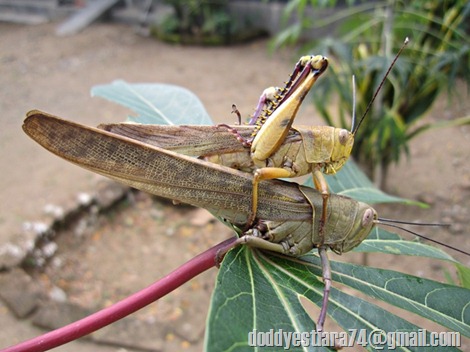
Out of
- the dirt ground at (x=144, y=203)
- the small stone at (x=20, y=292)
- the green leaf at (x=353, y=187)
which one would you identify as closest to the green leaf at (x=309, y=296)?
the green leaf at (x=353, y=187)

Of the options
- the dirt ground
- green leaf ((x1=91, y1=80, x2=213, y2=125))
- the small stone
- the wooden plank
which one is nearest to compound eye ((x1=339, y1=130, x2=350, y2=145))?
green leaf ((x1=91, y1=80, x2=213, y2=125))

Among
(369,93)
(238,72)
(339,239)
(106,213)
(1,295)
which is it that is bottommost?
(1,295)

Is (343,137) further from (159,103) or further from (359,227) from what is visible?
(159,103)

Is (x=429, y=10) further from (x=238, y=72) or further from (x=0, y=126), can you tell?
(x=0, y=126)

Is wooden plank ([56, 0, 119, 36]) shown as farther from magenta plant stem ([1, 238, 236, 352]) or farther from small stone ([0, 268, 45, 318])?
magenta plant stem ([1, 238, 236, 352])

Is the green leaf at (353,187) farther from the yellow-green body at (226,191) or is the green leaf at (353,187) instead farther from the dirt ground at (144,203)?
the dirt ground at (144,203)

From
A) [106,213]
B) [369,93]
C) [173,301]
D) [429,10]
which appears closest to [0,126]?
[106,213]
